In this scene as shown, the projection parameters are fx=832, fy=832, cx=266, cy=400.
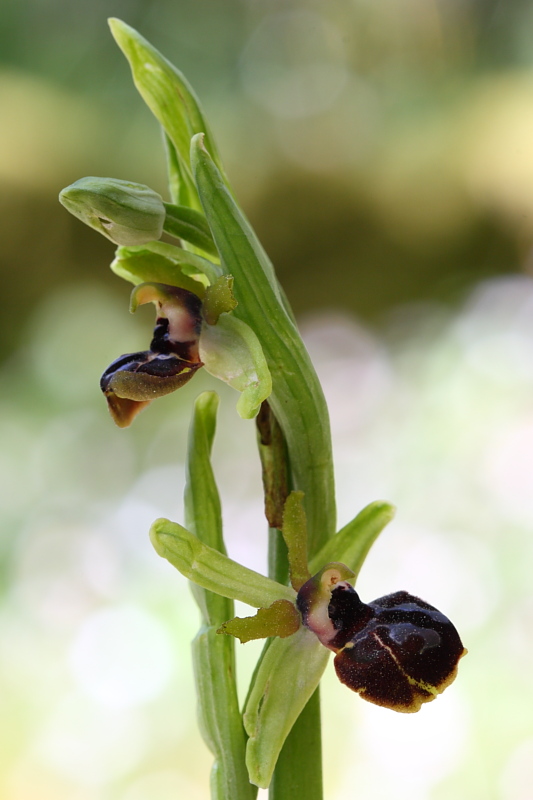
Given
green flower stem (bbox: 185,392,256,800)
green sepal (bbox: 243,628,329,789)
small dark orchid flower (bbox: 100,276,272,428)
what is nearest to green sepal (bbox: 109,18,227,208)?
small dark orchid flower (bbox: 100,276,272,428)

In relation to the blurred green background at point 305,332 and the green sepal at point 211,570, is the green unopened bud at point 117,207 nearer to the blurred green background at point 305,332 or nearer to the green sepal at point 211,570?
the green sepal at point 211,570

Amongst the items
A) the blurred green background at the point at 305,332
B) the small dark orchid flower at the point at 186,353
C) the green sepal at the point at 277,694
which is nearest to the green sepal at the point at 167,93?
the small dark orchid flower at the point at 186,353

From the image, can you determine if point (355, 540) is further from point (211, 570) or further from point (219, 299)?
point (219, 299)

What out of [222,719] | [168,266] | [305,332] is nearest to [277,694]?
[222,719]

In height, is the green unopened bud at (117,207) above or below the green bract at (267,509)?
above

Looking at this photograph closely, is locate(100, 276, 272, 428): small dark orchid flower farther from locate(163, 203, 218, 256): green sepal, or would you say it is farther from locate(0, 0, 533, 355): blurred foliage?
locate(0, 0, 533, 355): blurred foliage
